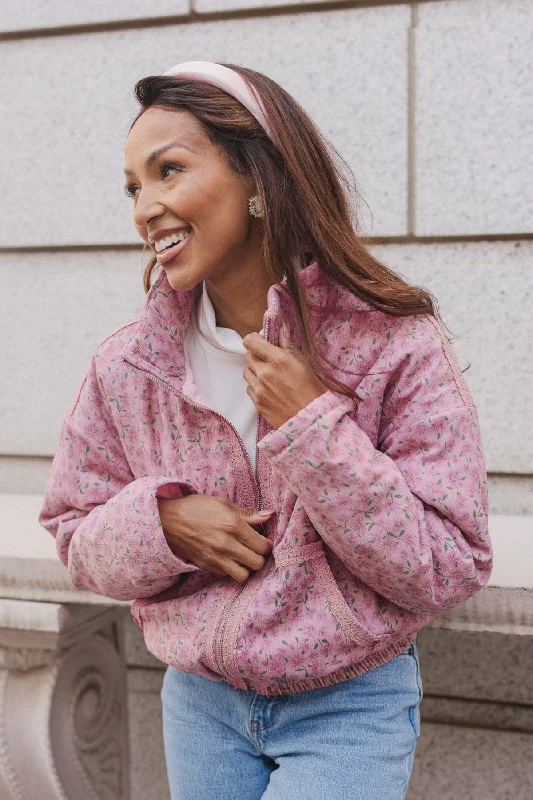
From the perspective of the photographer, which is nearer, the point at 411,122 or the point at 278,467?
the point at 278,467

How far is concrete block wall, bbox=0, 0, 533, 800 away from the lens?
2.74 meters

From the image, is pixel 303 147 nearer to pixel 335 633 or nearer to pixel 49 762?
pixel 335 633

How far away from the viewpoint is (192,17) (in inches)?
118

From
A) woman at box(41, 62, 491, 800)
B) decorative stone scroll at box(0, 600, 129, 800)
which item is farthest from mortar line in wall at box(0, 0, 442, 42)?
decorative stone scroll at box(0, 600, 129, 800)

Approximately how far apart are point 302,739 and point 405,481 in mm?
621

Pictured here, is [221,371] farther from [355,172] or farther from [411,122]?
[411,122]

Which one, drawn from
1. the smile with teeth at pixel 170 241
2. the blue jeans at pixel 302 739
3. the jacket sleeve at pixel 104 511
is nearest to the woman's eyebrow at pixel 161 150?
the smile with teeth at pixel 170 241

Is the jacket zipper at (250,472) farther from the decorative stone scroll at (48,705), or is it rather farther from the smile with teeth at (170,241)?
the decorative stone scroll at (48,705)

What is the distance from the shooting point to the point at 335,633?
1.61 meters

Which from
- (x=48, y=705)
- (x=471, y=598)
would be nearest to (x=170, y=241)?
(x=471, y=598)

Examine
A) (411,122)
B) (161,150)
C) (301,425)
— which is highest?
(161,150)

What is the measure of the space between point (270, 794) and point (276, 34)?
8.18 ft

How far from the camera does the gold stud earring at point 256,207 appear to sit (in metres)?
1.67

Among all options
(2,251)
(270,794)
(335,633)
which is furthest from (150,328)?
(2,251)
